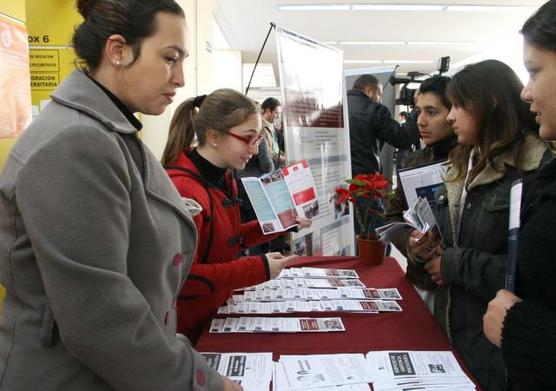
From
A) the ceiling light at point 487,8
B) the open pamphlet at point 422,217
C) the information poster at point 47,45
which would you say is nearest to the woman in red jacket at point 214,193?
the open pamphlet at point 422,217

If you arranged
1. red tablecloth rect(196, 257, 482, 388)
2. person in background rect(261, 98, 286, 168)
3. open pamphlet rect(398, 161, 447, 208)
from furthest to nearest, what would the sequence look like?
person in background rect(261, 98, 286, 168) < open pamphlet rect(398, 161, 447, 208) < red tablecloth rect(196, 257, 482, 388)

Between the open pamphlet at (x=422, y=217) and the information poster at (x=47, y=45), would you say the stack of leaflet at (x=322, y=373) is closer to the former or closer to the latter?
the open pamphlet at (x=422, y=217)

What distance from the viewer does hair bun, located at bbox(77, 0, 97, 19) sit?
0.76 m

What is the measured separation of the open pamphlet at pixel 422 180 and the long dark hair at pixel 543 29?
0.77m

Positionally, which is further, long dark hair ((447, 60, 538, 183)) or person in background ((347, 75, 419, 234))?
person in background ((347, 75, 419, 234))

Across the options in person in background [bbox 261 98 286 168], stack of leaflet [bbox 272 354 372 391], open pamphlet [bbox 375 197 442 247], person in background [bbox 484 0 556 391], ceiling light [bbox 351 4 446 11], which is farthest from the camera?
ceiling light [bbox 351 4 446 11]

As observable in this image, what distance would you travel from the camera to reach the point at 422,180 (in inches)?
64.2

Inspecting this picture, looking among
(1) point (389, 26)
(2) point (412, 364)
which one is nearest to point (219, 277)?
(2) point (412, 364)

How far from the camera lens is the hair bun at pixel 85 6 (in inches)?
29.9

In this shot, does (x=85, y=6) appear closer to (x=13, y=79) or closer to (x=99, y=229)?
(x=99, y=229)

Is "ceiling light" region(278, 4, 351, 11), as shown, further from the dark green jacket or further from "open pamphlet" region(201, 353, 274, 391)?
"open pamphlet" region(201, 353, 274, 391)

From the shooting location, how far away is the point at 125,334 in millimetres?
631

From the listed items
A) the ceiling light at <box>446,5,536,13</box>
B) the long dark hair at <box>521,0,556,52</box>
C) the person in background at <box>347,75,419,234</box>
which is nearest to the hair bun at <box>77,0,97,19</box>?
the long dark hair at <box>521,0,556,52</box>

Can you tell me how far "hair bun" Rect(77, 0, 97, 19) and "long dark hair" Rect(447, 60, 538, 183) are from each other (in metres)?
1.05
